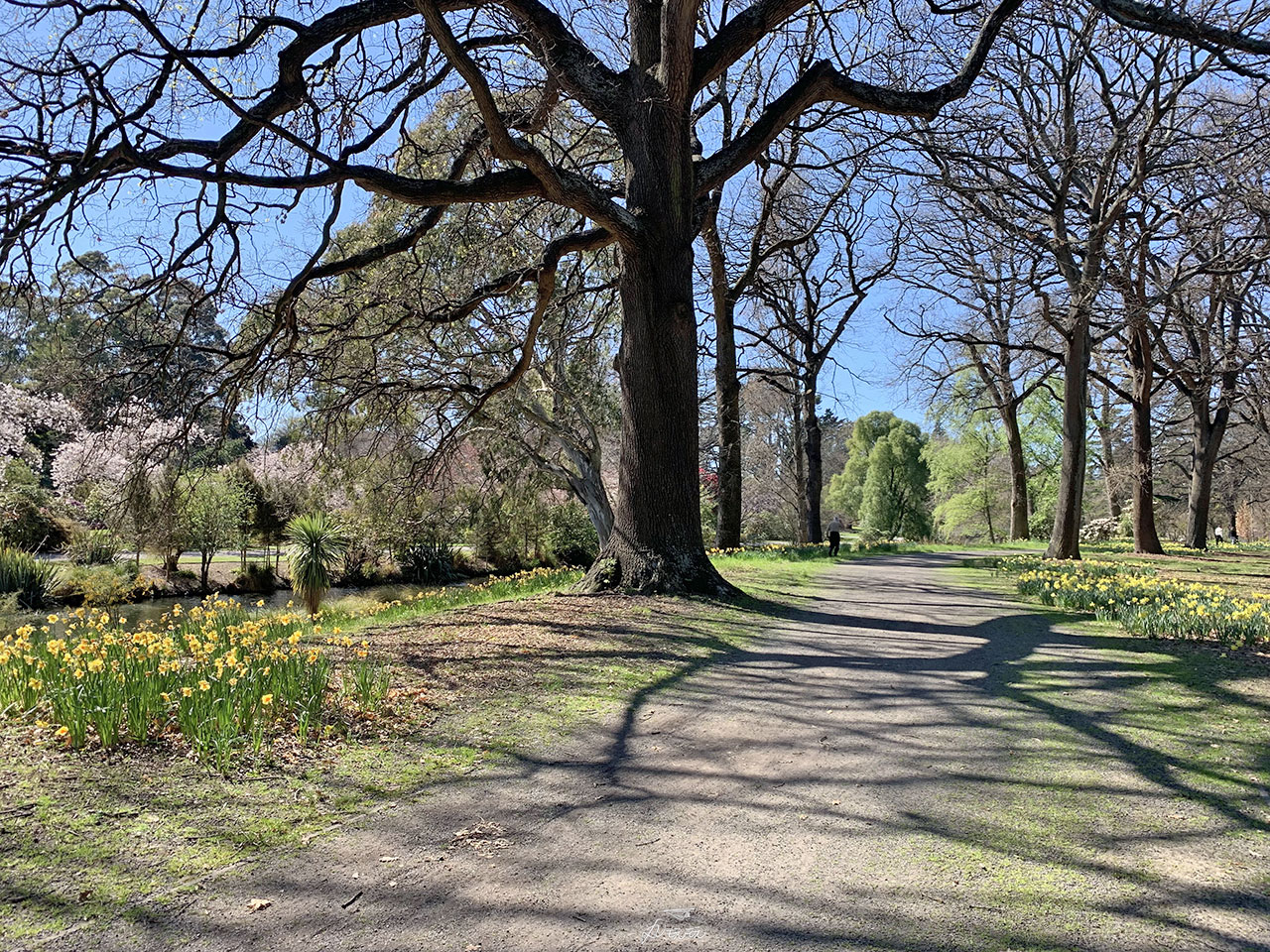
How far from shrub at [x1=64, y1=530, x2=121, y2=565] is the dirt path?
735 inches

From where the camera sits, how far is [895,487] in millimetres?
47562

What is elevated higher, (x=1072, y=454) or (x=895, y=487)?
(x=895, y=487)

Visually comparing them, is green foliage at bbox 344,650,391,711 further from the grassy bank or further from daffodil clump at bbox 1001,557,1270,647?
daffodil clump at bbox 1001,557,1270,647

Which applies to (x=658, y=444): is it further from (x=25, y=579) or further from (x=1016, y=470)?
(x=1016, y=470)

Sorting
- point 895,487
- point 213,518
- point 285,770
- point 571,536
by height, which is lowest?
point 285,770

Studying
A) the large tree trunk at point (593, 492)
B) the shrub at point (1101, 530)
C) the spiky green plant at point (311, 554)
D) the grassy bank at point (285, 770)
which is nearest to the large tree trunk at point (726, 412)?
the large tree trunk at point (593, 492)

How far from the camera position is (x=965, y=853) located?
2871 mm

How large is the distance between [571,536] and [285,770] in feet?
73.4

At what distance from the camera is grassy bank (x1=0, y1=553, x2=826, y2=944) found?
8.05 ft

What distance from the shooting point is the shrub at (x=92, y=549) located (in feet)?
60.3

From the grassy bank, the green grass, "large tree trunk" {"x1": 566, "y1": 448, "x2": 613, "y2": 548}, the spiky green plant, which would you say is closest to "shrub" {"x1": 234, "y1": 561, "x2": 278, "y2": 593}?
the spiky green plant

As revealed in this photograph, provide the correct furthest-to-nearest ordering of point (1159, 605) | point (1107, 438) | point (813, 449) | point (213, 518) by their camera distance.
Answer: point (1107, 438) < point (813, 449) < point (213, 518) < point (1159, 605)

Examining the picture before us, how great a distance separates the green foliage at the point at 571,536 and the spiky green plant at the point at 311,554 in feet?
32.3

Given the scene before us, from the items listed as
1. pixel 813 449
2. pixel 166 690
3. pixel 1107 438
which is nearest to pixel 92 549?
pixel 166 690
